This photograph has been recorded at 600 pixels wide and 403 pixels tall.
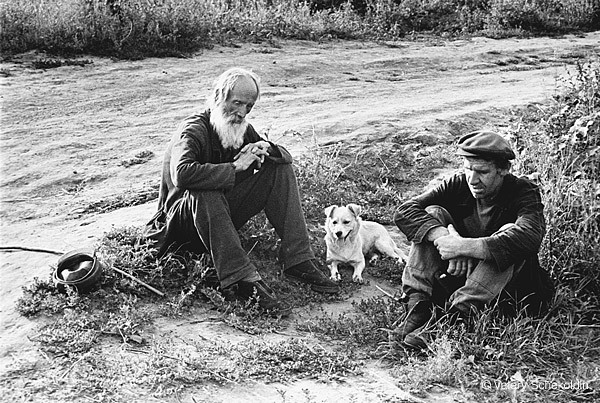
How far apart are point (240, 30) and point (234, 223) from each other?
864 centimetres

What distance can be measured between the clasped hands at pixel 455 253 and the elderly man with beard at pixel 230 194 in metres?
1.22

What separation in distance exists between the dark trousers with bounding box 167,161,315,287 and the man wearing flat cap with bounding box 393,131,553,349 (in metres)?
0.95

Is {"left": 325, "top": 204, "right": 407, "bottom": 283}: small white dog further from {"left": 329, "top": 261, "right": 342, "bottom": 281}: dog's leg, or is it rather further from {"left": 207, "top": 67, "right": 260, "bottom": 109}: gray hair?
{"left": 207, "top": 67, "right": 260, "bottom": 109}: gray hair

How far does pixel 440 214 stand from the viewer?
16.9 feet

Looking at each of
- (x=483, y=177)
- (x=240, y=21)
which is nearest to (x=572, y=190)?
(x=483, y=177)

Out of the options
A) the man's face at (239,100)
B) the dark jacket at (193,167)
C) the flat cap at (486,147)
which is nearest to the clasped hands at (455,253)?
the flat cap at (486,147)

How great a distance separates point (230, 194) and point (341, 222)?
3.64 feet

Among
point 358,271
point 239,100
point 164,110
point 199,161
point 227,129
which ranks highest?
point 239,100

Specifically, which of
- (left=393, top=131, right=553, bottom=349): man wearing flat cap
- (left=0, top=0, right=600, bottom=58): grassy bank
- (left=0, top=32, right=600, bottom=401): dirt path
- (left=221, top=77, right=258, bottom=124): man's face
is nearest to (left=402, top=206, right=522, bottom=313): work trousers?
(left=393, top=131, right=553, bottom=349): man wearing flat cap

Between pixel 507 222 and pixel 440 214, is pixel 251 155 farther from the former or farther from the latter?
pixel 507 222

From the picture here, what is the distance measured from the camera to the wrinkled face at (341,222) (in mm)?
6215

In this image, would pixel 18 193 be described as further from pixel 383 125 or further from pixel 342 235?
pixel 383 125

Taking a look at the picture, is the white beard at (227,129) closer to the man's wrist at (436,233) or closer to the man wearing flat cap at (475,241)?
the man wearing flat cap at (475,241)

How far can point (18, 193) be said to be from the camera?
23.6 feet
